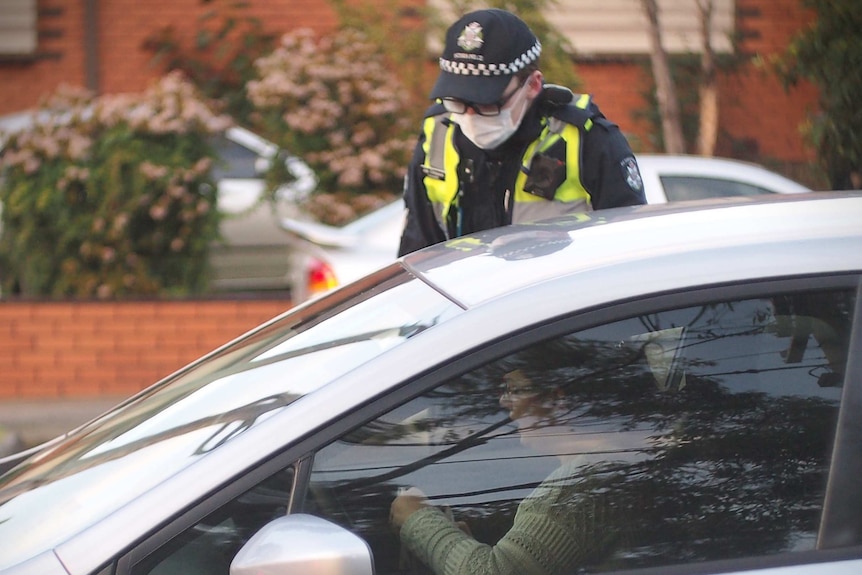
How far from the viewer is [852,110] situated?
12.5 feet

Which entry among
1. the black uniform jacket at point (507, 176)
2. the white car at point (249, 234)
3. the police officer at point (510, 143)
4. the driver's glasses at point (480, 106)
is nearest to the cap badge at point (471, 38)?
the police officer at point (510, 143)

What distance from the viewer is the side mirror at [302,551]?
1.70 m

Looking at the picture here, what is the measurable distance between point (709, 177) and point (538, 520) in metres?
4.14

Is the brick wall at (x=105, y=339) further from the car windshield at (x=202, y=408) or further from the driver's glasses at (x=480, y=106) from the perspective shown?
the car windshield at (x=202, y=408)

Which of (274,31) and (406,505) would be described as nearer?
(406,505)

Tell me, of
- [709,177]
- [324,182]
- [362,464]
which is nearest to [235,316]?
[324,182]

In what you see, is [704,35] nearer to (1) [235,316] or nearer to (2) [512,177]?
(1) [235,316]

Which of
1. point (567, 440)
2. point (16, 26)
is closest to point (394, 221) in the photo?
point (567, 440)

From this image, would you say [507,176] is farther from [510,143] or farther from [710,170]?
[710,170]

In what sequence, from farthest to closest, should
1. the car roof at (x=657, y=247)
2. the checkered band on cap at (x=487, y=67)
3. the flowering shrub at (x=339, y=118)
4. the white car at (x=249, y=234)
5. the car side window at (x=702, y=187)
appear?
the white car at (x=249, y=234)
the flowering shrub at (x=339, y=118)
the car side window at (x=702, y=187)
the checkered band on cap at (x=487, y=67)
the car roof at (x=657, y=247)

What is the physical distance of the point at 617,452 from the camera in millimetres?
1934

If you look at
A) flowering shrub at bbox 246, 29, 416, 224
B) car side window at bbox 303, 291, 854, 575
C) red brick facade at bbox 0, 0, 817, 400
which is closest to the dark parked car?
car side window at bbox 303, 291, 854, 575

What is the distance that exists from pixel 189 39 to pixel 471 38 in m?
9.25

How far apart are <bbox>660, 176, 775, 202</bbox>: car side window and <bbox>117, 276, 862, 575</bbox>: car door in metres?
3.83
